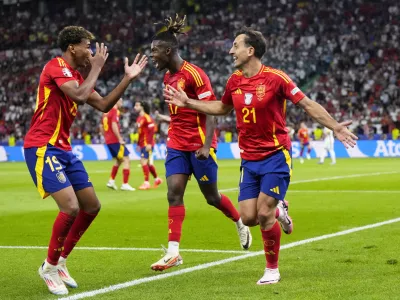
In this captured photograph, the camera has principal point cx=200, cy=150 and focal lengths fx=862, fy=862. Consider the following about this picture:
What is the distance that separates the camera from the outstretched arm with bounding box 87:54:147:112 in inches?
316

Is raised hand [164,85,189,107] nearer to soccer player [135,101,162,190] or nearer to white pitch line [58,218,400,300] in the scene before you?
white pitch line [58,218,400,300]

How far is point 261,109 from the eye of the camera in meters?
8.28

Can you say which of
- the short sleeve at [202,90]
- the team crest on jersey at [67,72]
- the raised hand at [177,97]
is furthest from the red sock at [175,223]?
the team crest on jersey at [67,72]

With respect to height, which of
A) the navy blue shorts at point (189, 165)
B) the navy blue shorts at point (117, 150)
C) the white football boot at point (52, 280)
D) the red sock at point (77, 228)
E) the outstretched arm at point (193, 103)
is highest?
the outstretched arm at point (193, 103)

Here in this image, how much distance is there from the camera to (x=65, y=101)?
809 cm

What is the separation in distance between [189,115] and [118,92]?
2081 millimetres

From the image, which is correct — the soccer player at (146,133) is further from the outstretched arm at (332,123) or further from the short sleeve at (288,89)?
the outstretched arm at (332,123)

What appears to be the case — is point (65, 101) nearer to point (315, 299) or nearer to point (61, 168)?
point (61, 168)

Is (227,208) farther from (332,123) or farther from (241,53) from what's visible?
(332,123)

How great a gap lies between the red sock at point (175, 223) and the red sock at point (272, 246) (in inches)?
52.6

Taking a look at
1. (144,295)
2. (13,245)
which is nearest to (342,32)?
(13,245)

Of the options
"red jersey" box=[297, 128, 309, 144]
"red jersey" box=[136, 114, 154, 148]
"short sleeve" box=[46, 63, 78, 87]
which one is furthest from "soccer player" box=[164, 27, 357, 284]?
"red jersey" box=[297, 128, 309, 144]

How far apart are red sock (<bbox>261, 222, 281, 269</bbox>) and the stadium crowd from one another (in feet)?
119

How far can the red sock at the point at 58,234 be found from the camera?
7.92m
